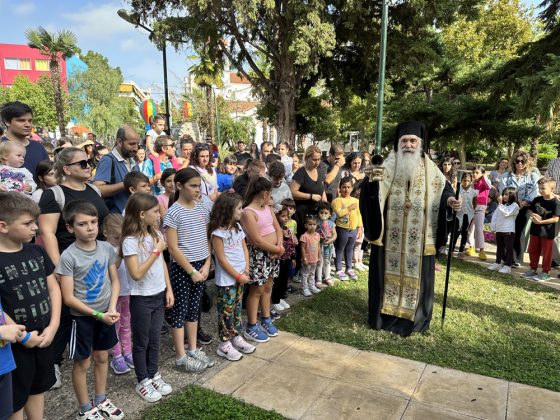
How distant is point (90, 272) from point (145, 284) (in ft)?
1.47

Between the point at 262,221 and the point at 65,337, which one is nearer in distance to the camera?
the point at 65,337

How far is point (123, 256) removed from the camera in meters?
3.06

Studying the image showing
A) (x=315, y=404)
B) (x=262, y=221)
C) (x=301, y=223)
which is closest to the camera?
(x=315, y=404)

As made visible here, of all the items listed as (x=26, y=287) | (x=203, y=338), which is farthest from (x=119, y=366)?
(x=26, y=287)

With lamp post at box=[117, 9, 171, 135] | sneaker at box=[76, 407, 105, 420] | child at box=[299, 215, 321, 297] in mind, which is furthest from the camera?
lamp post at box=[117, 9, 171, 135]

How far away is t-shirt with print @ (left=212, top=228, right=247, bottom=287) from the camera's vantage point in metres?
3.74

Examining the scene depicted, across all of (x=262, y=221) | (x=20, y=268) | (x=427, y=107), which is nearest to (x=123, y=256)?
(x=20, y=268)

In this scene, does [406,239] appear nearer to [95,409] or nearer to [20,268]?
[95,409]

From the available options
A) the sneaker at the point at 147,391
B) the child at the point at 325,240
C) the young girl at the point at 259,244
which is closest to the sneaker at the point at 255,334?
the young girl at the point at 259,244

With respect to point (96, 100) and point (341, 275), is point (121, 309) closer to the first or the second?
point (341, 275)

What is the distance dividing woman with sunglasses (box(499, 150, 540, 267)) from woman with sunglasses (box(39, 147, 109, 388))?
7078 millimetres

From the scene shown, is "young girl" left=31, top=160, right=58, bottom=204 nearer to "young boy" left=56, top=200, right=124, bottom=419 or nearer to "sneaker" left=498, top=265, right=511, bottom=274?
"young boy" left=56, top=200, right=124, bottom=419

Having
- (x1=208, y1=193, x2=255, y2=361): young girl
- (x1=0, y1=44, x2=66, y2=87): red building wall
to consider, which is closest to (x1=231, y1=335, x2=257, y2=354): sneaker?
(x1=208, y1=193, x2=255, y2=361): young girl

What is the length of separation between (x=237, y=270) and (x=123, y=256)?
3.60 ft
